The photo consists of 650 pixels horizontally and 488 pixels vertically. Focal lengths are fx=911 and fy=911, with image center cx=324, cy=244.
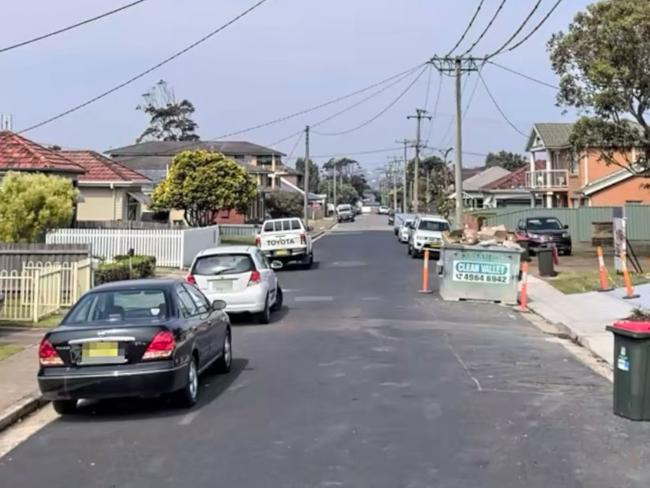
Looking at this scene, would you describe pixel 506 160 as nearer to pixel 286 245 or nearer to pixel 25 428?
pixel 286 245

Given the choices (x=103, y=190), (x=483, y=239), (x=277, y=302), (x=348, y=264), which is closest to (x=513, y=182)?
(x=103, y=190)

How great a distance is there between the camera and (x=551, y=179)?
205 feet

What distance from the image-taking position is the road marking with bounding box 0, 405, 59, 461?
852cm

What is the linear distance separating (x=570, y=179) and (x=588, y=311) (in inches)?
1675

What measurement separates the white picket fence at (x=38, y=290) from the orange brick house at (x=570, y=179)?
33.4m

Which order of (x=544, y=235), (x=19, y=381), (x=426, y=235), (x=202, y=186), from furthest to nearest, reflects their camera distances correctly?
(x=202, y=186), (x=426, y=235), (x=544, y=235), (x=19, y=381)

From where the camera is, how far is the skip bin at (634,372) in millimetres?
8875

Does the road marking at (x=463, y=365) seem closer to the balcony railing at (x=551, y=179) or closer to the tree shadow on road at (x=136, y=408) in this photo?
the tree shadow on road at (x=136, y=408)

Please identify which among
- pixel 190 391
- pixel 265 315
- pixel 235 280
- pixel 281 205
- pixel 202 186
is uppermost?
pixel 281 205

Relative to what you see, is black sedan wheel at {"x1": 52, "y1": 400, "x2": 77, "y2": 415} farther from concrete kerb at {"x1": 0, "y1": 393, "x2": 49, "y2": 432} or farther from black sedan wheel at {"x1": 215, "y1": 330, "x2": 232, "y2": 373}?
black sedan wheel at {"x1": 215, "y1": 330, "x2": 232, "y2": 373}

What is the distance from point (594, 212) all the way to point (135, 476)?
45.8 metres

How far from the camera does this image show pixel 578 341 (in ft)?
50.9

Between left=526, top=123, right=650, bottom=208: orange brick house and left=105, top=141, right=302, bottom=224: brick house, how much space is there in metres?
20.8

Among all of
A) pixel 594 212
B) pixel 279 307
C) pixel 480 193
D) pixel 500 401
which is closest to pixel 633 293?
pixel 279 307
